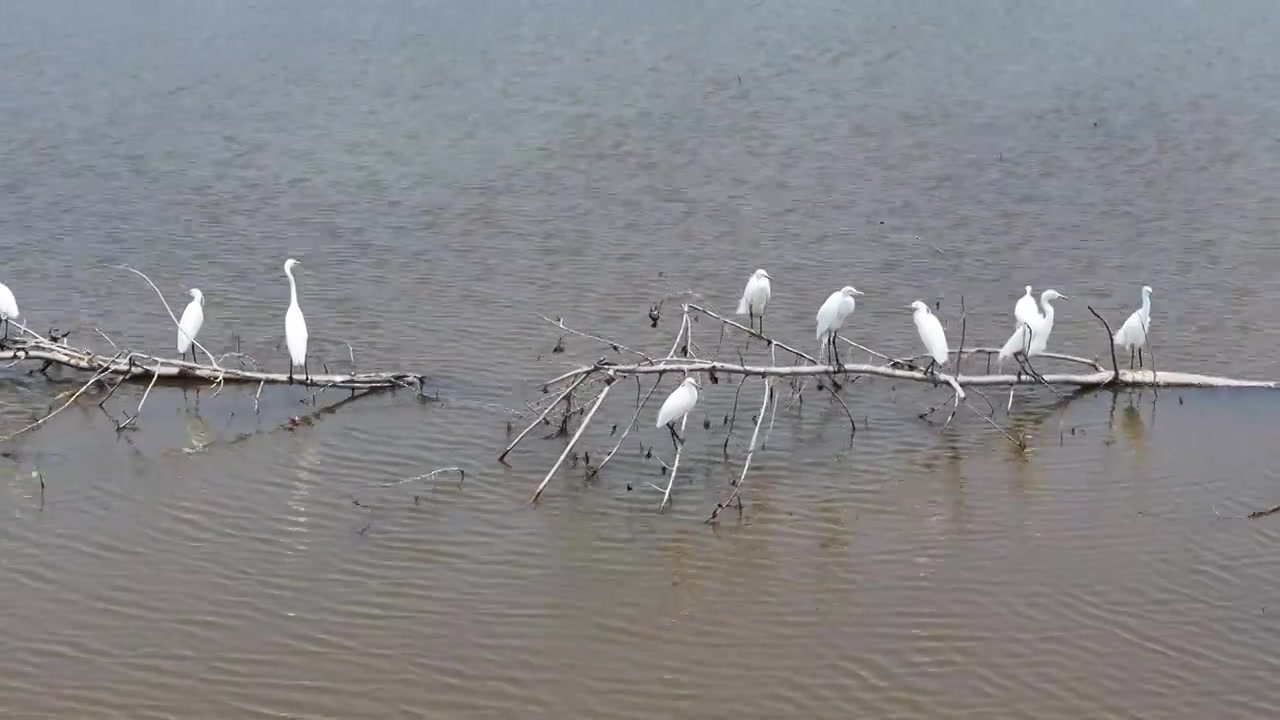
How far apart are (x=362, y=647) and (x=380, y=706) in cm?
53

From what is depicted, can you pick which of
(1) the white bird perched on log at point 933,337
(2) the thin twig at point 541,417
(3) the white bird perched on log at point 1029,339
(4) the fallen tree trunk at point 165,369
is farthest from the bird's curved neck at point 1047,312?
(4) the fallen tree trunk at point 165,369

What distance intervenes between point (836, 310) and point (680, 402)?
1957mm

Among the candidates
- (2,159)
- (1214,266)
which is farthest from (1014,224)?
(2,159)

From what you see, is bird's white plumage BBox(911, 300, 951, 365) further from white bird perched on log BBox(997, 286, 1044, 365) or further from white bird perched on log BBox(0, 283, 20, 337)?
white bird perched on log BBox(0, 283, 20, 337)

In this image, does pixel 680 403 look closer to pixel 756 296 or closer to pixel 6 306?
pixel 756 296

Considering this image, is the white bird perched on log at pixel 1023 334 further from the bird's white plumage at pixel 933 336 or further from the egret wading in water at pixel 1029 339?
the bird's white plumage at pixel 933 336

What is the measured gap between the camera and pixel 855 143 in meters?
18.4

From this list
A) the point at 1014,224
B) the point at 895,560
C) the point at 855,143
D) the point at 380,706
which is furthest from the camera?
the point at 855,143

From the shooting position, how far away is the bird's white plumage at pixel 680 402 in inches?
376

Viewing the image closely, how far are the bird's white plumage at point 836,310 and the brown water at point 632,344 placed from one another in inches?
21.0

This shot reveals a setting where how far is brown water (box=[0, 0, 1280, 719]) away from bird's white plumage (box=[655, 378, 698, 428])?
41 cm

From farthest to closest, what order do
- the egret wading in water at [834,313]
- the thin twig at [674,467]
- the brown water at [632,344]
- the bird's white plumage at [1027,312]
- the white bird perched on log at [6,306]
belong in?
the white bird perched on log at [6,306], the egret wading in water at [834,313], the bird's white plumage at [1027,312], the thin twig at [674,467], the brown water at [632,344]

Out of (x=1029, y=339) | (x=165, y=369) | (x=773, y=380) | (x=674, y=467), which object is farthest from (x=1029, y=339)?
(x=165, y=369)

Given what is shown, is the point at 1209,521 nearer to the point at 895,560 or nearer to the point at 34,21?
the point at 895,560
